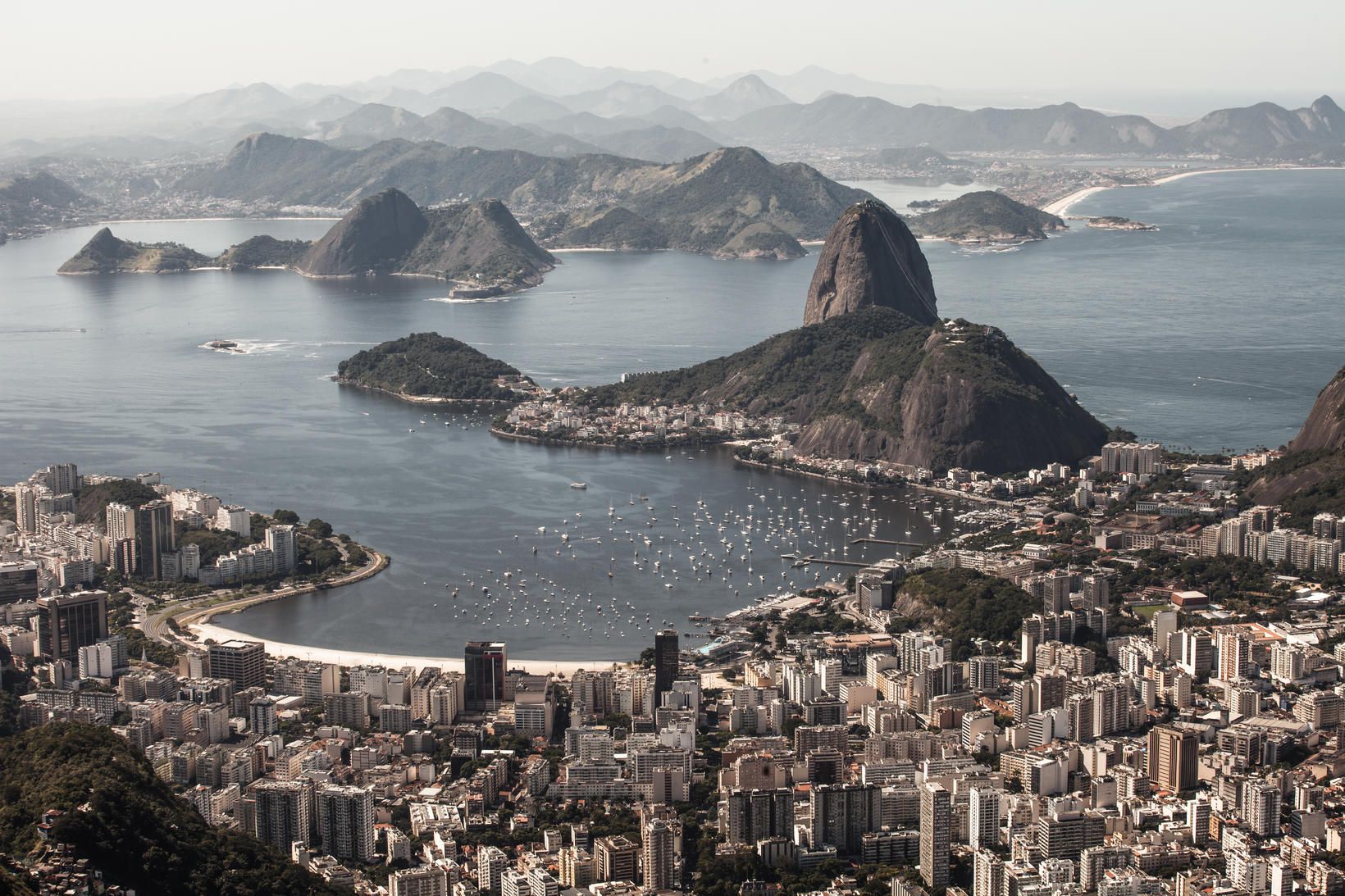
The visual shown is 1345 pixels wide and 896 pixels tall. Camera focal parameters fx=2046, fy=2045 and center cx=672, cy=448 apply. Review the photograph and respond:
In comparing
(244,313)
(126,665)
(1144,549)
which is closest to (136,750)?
(126,665)

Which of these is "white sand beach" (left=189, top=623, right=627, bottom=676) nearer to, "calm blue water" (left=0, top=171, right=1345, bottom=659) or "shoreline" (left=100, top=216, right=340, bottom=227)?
"calm blue water" (left=0, top=171, right=1345, bottom=659)

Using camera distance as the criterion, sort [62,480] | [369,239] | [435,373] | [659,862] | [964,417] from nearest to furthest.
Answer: [659,862] → [62,480] → [964,417] → [435,373] → [369,239]

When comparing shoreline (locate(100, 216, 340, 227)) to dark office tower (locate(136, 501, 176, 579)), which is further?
shoreline (locate(100, 216, 340, 227))

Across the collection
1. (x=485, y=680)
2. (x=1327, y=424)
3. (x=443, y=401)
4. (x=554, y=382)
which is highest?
(x=1327, y=424)

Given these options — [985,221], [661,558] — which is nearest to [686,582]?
[661,558]

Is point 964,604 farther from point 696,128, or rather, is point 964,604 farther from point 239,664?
point 696,128

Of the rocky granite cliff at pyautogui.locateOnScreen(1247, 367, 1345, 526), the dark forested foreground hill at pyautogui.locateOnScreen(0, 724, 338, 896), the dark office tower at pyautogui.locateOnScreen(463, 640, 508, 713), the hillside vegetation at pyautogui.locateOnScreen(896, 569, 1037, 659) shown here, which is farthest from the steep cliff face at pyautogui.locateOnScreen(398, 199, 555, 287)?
the dark forested foreground hill at pyautogui.locateOnScreen(0, 724, 338, 896)

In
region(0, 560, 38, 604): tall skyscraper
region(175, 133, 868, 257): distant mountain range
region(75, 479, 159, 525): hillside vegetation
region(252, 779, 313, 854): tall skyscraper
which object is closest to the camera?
region(252, 779, 313, 854): tall skyscraper
